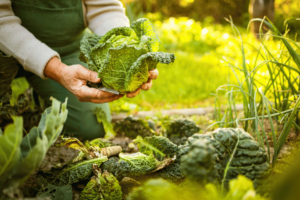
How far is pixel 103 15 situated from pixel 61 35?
17.3 inches

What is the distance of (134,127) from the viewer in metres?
1.99

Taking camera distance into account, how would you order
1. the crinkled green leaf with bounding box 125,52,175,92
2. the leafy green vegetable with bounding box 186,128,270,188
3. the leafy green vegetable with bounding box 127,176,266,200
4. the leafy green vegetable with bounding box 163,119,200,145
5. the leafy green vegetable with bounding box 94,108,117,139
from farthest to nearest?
the leafy green vegetable with bounding box 94,108,117,139, the leafy green vegetable with bounding box 163,119,200,145, the crinkled green leaf with bounding box 125,52,175,92, the leafy green vegetable with bounding box 186,128,270,188, the leafy green vegetable with bounding box 127,176,266,200

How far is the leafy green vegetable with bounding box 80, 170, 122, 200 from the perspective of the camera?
1215 mm

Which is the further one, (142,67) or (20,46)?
(20,46)

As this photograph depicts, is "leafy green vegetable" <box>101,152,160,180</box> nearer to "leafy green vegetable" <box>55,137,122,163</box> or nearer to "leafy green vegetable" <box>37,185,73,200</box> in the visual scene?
"leafy green vegetable" <box>55,137,122,163</box>

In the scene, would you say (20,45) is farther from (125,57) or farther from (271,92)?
(271,92)

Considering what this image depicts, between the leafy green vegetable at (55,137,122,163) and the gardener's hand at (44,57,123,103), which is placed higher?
the gardener's hand at (44,57,123,103)

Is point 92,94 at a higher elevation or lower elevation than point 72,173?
higher

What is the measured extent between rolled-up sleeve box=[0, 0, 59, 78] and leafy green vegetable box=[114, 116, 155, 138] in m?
0.78

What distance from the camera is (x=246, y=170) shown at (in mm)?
1060

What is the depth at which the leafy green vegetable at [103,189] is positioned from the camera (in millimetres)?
1215

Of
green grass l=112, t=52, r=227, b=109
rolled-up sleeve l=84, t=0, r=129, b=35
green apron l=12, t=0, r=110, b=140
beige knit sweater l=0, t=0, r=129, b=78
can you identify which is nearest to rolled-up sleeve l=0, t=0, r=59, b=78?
beige knit sweater l=0, t=0, r=129, b=78

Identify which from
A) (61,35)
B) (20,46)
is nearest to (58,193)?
(20,46)

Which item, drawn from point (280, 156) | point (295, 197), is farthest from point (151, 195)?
point (280, 156)
